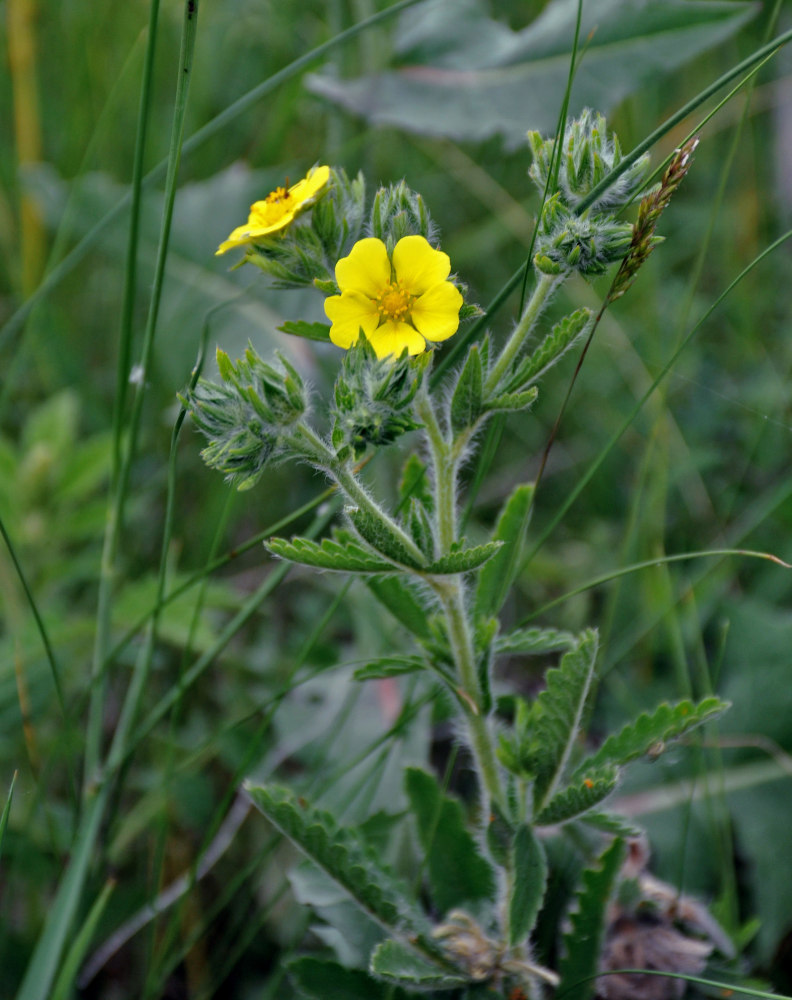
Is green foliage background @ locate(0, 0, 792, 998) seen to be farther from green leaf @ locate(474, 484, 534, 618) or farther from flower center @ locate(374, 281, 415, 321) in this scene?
flower center @ locate(374, 281, 415, 321)

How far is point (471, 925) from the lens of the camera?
1265 mm

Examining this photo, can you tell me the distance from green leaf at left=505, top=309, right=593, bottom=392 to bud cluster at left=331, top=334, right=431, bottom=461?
146 mm

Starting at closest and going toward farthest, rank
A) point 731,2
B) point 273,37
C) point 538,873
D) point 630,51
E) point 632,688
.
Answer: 1. point 538,873
2. point 632,688
3. point 731,2
4. point 630,51
5. point 273,37

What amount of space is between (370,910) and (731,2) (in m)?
2.31

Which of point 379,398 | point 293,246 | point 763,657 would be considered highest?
point 293,246

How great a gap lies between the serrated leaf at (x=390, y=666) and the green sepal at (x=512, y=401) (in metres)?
0.36

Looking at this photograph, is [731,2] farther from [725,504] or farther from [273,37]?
[273,37]

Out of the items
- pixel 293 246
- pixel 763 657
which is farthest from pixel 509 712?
pixel 293 246

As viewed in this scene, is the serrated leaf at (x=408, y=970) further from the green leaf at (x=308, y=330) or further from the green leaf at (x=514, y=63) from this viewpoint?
the green leaf at (x=514, y=63)

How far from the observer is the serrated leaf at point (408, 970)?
1106 mm

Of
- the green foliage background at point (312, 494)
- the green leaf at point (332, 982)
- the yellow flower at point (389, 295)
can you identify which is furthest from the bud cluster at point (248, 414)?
the green leaf at point (332, 982)

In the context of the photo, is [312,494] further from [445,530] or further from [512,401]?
[512,401]

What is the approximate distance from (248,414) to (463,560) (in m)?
0.33

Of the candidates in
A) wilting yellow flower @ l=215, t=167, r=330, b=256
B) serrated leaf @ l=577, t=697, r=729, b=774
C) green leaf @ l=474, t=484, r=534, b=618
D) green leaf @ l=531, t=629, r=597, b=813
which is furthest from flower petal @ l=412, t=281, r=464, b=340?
serrated leaf @ l=577, t=697, r=729, b=774
